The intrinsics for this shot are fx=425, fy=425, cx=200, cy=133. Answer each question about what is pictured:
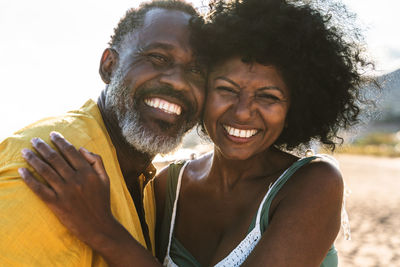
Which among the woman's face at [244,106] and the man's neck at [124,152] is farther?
the man's neck at [124,152]

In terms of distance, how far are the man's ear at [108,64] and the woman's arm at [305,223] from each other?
1.48 metres

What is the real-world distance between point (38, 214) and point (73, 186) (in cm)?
19

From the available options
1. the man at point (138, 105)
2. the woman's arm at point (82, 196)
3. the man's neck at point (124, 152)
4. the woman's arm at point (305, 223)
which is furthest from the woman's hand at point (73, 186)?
the woman's arm at point (305, 223)

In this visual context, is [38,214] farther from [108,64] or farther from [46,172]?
[108,64]

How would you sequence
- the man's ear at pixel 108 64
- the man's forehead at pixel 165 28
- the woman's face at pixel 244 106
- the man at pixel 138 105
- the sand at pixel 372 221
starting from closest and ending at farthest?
the man at pixel 138 105 < the woman's face at pixel 244 106 < the man's forehead at pixel 165 28 < the man's ear at pixel 108 64 < the sand at pixel 372 221

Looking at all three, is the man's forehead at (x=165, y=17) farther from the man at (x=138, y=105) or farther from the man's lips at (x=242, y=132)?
the man's lips at (x=242, y=132)

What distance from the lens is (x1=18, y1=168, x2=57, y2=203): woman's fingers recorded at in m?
1.93

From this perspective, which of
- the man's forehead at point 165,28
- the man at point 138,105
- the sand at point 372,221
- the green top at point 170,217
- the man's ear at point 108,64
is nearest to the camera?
the man at point 138,105

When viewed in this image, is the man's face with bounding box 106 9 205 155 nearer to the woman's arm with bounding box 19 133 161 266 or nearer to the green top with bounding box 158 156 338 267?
the green top with bounding box 158 156 338 267

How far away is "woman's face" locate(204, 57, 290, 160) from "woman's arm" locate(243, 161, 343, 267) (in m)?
0.46

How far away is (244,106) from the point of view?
8.83 feet

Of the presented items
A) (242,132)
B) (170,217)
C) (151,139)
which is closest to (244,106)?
(242,132)

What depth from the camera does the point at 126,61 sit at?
288 cm

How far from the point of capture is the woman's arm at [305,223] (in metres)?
2.17
